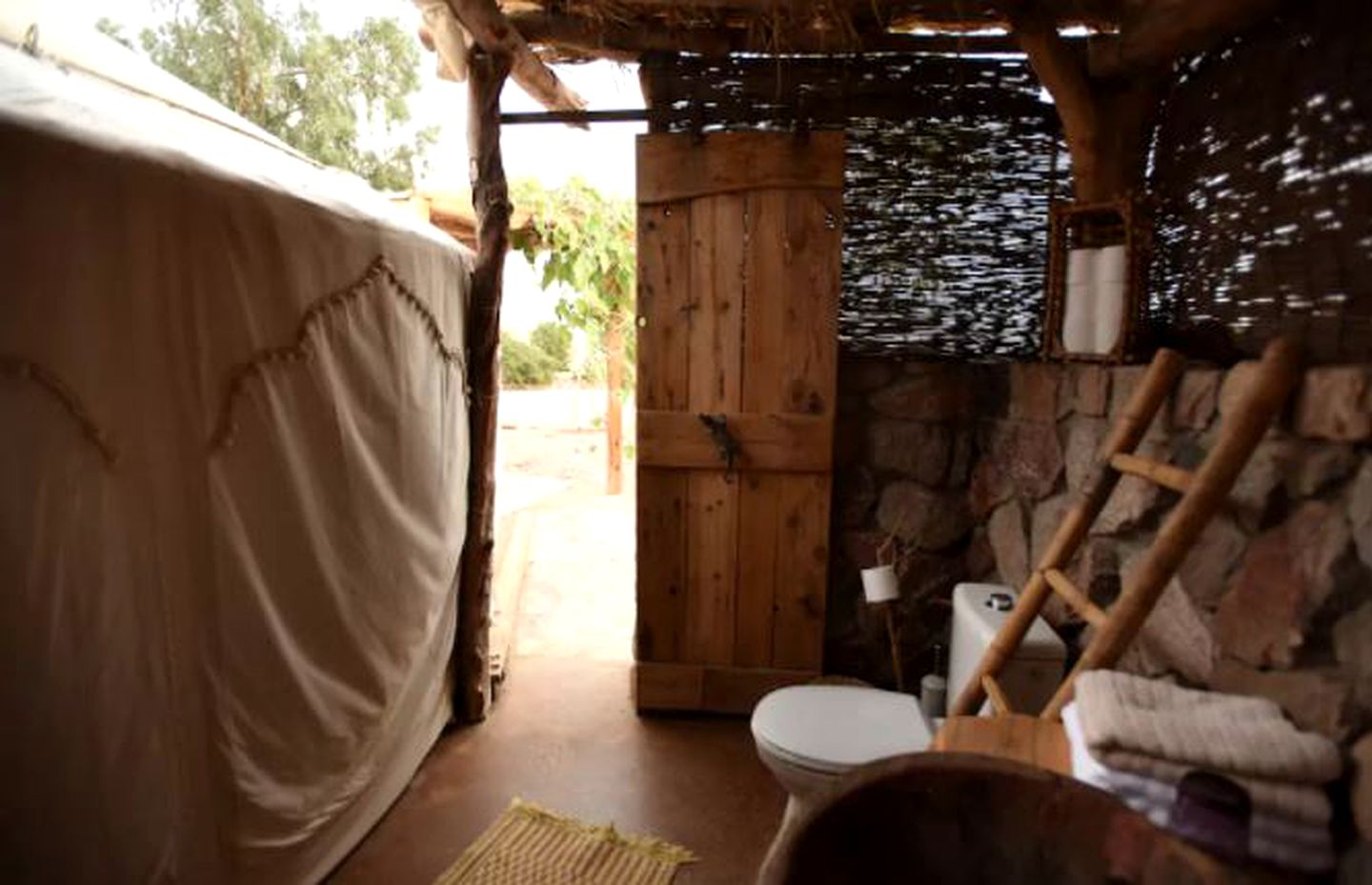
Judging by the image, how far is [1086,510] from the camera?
4.49 feet

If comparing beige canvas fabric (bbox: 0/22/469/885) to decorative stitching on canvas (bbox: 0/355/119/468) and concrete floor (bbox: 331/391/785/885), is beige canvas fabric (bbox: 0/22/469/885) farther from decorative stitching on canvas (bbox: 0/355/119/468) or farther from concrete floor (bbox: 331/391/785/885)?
concrete floor (bbox: 331/391/785/885)

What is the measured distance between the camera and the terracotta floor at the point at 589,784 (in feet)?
5.78

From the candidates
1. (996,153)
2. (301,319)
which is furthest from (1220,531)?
(301,319)

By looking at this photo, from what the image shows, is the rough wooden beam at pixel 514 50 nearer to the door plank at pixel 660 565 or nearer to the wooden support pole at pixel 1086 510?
the door plank at pixel 660 565

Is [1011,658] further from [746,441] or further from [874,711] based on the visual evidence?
[746,441]

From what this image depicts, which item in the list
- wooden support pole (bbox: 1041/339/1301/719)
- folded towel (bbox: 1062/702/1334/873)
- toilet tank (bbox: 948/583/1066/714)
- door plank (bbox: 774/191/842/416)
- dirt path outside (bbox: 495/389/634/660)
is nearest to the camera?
folded towel (bbox: 1062/702/1334/873)

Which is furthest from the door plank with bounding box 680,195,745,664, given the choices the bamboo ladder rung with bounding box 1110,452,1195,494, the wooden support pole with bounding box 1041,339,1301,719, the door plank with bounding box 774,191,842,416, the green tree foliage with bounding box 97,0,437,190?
the green tree foliage with bounding box 97,0,437,190

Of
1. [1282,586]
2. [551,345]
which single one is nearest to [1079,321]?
[1282,586]

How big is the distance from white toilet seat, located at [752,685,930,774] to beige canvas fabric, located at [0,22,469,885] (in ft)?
3.21

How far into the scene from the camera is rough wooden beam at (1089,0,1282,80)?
1325mm

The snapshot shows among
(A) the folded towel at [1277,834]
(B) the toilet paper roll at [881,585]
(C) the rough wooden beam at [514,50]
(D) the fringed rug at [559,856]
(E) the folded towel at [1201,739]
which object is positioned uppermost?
(C) the rough wooden beam at [514,50]

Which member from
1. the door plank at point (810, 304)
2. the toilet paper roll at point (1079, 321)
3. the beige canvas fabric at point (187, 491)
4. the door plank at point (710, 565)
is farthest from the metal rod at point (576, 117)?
the toilet paper roll at point (1079, 321)

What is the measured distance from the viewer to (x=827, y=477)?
2.27 meters

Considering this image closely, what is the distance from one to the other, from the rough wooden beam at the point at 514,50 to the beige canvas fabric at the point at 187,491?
21.8 inches
